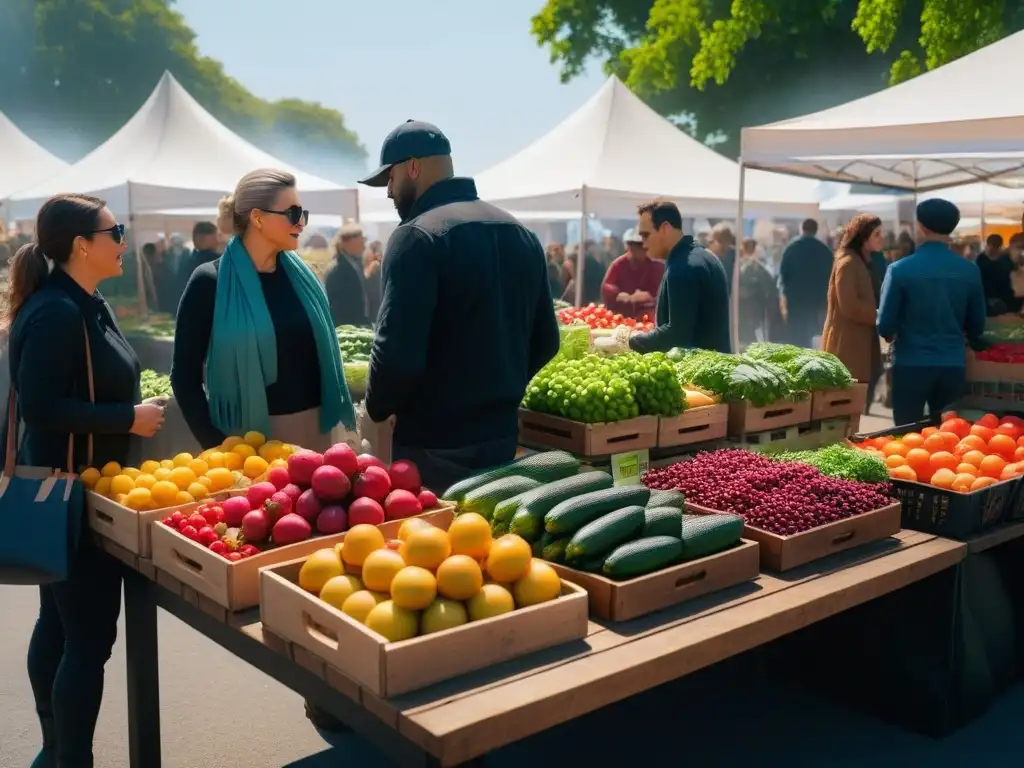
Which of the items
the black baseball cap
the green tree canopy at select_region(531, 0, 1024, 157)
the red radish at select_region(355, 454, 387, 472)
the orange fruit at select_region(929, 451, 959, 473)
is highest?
the green tree canopy at select_region(531, 0, 1024, 157)

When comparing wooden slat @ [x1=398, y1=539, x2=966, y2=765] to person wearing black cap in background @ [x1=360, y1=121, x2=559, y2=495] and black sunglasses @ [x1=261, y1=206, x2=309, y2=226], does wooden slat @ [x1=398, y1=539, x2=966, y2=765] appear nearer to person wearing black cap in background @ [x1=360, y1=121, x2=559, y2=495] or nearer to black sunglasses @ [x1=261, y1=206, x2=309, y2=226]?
person wearing black cap in background @ [x1=360, y1=121, x2=559, y2=495]

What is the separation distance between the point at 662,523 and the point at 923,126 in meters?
4.79

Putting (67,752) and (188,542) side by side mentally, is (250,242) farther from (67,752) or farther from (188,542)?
(67,752)

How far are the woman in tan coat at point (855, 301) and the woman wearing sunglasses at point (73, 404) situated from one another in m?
5.73

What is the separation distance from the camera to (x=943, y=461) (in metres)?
4.15

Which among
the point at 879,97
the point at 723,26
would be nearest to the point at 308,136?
the point at 723,26

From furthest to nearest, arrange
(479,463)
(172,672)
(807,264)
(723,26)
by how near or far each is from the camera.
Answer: (723,26) < (807,264) < (172,672) < (479,463)

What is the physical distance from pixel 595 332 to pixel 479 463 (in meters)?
3.23

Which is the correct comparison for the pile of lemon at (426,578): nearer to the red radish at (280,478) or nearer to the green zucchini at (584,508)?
the green zucchini at (584,508)

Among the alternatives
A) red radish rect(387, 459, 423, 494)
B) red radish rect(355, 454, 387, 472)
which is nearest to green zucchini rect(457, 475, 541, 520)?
red radish rect(387, 459, 423, 494)

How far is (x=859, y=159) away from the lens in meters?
7.07

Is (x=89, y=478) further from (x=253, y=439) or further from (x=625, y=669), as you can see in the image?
(x=625, y=669)

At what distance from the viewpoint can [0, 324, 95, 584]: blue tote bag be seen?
9.78 feet

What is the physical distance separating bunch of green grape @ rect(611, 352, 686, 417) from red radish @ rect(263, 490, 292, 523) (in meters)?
1.77
